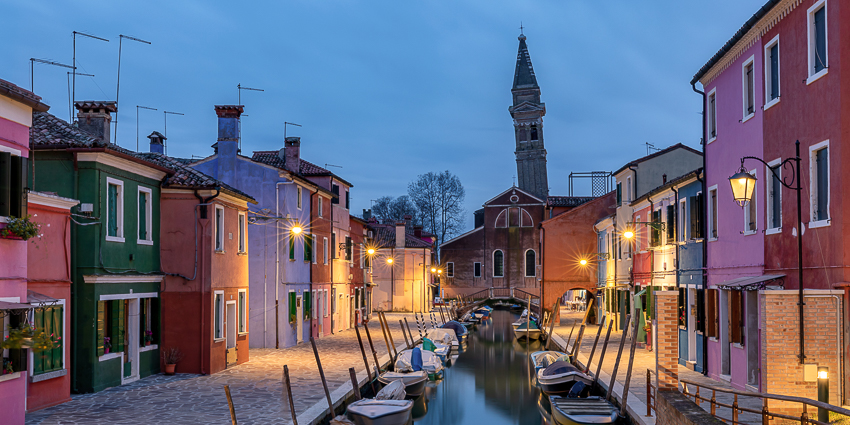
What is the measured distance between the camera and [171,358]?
1978 cm

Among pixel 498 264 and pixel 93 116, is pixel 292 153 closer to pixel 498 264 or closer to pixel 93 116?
pixel 93 116

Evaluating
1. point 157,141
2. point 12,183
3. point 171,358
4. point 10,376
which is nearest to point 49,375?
point 10,376

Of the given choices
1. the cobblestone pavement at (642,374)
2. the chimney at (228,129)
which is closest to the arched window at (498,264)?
the cobblestone pavement at (642,374)

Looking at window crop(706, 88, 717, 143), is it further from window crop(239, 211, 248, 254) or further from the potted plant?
the potted plant

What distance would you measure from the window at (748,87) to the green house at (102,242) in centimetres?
1356

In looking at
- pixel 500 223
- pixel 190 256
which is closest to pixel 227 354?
pixel 190 256

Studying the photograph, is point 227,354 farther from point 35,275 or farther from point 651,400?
point 651,400

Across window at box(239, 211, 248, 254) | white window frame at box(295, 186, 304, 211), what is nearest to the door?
white window frame at box(295, 186, 304, 211)

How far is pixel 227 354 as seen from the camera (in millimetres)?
21672

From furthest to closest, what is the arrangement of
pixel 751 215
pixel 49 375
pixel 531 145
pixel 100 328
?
pixel 531 145 < pixel 100 328 < pixel 751 215 < pixel 49 375

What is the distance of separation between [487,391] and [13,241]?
1694 centimetres

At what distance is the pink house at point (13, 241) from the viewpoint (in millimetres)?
11578

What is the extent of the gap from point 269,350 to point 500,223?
40.6m

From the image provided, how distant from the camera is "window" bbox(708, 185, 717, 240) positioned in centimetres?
1847
